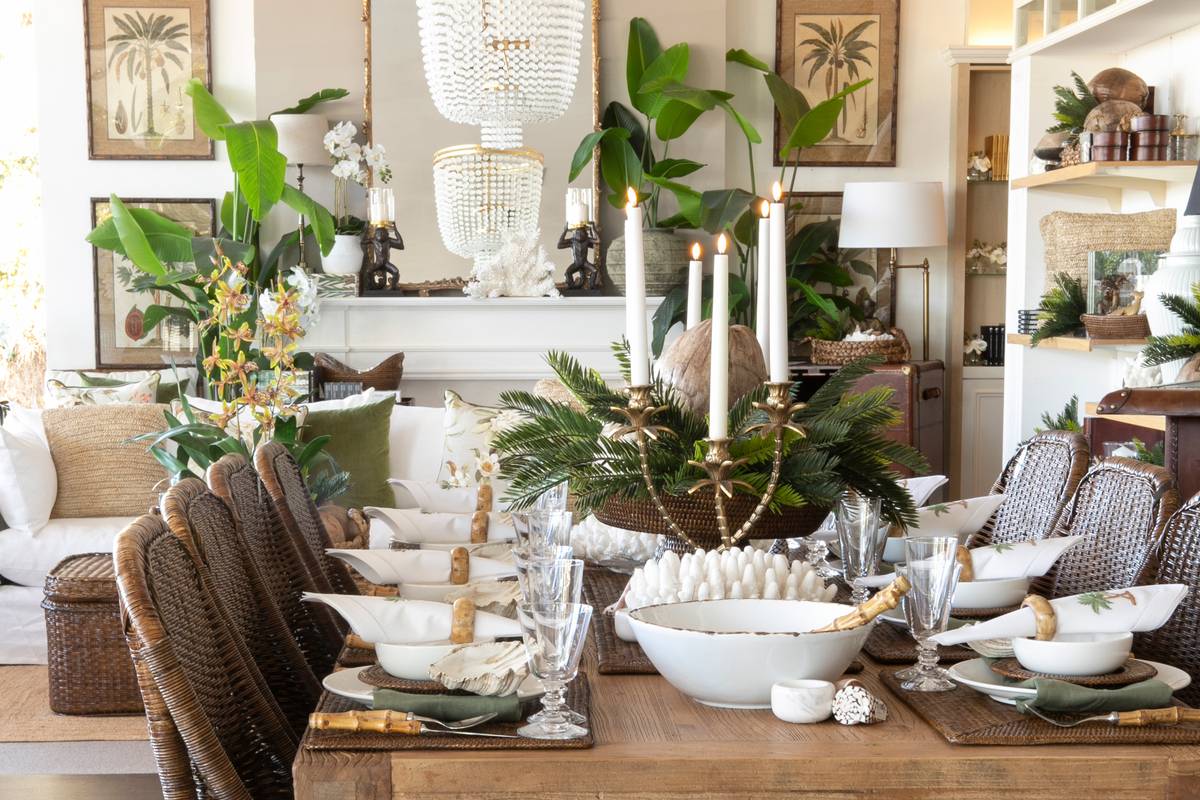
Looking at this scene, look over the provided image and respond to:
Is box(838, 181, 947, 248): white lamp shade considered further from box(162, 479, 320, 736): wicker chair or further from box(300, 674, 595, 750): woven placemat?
box(300, 674, 595, 750): woven placemat

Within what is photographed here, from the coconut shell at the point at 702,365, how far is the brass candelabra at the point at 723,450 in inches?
3.6

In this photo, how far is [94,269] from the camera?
20.5ft

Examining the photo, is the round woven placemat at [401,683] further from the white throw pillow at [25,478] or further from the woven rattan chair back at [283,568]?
the white throw pillow at [25,478]

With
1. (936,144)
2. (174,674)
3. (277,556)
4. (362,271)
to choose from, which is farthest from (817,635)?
(936,144)

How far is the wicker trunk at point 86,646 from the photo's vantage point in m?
3.44

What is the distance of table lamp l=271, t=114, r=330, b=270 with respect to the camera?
230 inches

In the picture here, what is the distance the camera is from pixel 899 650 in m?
1.60

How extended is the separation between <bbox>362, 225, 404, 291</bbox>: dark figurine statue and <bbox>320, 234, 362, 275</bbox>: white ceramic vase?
9 cm

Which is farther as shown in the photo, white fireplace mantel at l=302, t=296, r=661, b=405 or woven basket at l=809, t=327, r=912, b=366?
white fireplace mantel at l=302, t=296, r=661, b=405

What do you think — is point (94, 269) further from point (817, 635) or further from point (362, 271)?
point (817, 635)

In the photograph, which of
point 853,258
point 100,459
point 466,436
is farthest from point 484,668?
point 853,258

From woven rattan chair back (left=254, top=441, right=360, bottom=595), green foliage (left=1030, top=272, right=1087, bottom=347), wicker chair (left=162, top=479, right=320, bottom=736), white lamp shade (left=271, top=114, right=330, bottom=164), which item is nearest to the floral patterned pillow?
woven rattan chair back (left=254, top=441, right=360, bottom=595)

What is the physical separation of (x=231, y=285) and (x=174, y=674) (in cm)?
172

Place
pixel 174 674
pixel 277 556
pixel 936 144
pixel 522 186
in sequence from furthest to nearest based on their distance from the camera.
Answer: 1. pixel 936 144
2. pixel 522 186
3. pixel 277 556
4. pixel 174 674
